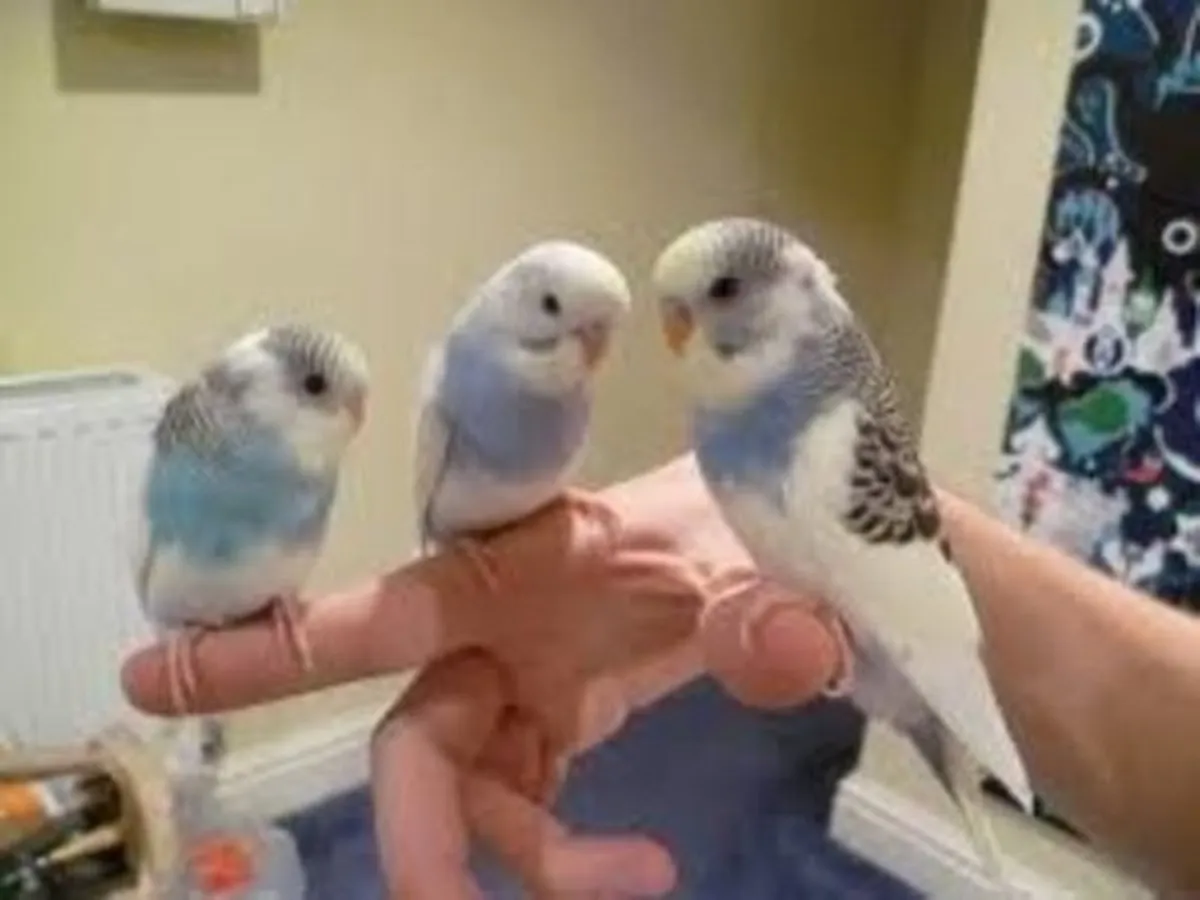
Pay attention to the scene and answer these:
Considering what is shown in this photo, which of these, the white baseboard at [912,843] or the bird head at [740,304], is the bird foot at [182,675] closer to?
the bird head at [740,304]

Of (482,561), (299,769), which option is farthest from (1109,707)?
(299,769)

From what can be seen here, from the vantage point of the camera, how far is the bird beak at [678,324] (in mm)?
505

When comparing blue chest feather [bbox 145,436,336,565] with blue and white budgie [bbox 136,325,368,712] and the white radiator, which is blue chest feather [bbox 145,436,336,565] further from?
the white radiator

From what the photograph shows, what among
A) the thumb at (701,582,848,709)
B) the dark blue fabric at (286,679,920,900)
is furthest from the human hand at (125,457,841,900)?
the dark blue fabric at (286,679,920,900)

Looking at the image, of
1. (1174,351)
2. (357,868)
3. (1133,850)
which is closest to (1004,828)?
(1174,351)

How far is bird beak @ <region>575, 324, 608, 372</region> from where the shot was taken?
0.54 metres

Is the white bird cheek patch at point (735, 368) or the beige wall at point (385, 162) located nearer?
the white bird cheek patch at point (735, 368)

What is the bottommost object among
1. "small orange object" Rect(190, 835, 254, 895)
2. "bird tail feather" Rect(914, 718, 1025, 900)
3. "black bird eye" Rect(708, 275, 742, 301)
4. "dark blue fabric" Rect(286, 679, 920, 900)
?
"dark blue fabric" Rect(286, 679, 920, 900)

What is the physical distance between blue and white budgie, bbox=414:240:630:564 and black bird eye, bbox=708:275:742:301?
0.18 feet

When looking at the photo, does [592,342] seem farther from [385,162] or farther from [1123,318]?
[385,162]

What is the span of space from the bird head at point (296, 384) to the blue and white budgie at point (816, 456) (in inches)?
4.8

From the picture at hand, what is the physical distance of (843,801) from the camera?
209 centimetres

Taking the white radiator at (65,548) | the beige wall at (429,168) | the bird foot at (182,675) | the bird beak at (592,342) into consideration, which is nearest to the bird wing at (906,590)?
the bird beak at (592,342)

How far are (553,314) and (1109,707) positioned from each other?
1.61 feet
